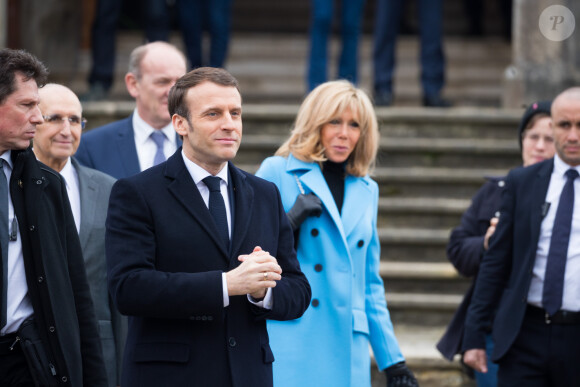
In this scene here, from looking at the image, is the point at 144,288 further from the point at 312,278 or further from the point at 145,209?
the point at 312,278

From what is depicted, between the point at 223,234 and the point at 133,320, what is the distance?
1.30 feet

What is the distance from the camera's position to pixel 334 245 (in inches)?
168

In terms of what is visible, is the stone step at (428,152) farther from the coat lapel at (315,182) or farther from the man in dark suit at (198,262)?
the man in dark suit at (198,262)

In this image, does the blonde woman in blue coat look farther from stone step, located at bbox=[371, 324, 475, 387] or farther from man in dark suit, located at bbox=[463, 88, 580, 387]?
stone step, located at bbox=[371, 324, 475, 387]

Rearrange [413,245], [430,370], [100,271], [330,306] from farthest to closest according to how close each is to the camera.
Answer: [413,245]
[430,370]
[330,306]
[100,271]

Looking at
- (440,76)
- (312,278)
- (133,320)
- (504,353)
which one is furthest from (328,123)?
(440,76)

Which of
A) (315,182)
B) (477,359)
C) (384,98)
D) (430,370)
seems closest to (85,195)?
(315,182)

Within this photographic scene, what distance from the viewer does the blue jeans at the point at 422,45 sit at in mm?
8047

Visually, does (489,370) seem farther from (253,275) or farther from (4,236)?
(4,236)

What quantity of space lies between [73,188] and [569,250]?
218cm

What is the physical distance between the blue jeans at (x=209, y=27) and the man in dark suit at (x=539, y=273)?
14.2 ft

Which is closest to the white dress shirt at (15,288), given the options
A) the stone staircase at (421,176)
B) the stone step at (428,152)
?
the stone staircase at (421,176)

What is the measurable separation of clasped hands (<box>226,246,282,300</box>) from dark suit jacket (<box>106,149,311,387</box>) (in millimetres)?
51

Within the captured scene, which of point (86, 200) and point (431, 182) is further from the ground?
point (86, 200)
